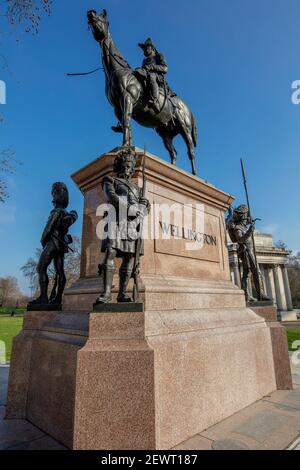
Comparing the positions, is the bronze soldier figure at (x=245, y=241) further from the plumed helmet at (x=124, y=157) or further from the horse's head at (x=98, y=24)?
the horse's head at (x=98, y=24)

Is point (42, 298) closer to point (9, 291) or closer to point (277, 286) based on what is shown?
point (277, 286)

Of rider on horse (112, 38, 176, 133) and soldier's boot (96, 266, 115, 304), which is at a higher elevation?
rider on horse (112, 38, 176, 133)

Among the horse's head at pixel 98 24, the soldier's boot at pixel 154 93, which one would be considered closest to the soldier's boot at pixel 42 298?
the soldier's boot at pixel 154 93

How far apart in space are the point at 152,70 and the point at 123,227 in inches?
187

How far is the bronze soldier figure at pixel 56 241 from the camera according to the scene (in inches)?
238

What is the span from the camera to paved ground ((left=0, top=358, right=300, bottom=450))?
380cm

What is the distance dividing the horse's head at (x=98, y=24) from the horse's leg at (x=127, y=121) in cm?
147

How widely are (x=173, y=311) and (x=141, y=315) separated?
3.54 ft

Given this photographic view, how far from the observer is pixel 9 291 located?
10894 centimetres

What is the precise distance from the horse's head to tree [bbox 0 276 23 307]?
112580mm

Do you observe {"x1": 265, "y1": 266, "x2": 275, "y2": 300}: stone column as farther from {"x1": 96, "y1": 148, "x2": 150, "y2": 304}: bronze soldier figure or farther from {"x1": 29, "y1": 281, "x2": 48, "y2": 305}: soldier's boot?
{"x1": 96, "y1": 148, "x2": 150, "y2": 304}: bronze soldier figure

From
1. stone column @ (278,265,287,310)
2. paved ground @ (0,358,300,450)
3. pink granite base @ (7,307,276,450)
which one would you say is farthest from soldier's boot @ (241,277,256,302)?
stone column @ (278,265,287,310)

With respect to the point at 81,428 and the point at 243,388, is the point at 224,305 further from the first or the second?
the point at 81,428

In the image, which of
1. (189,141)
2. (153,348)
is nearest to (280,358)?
(153,348)
